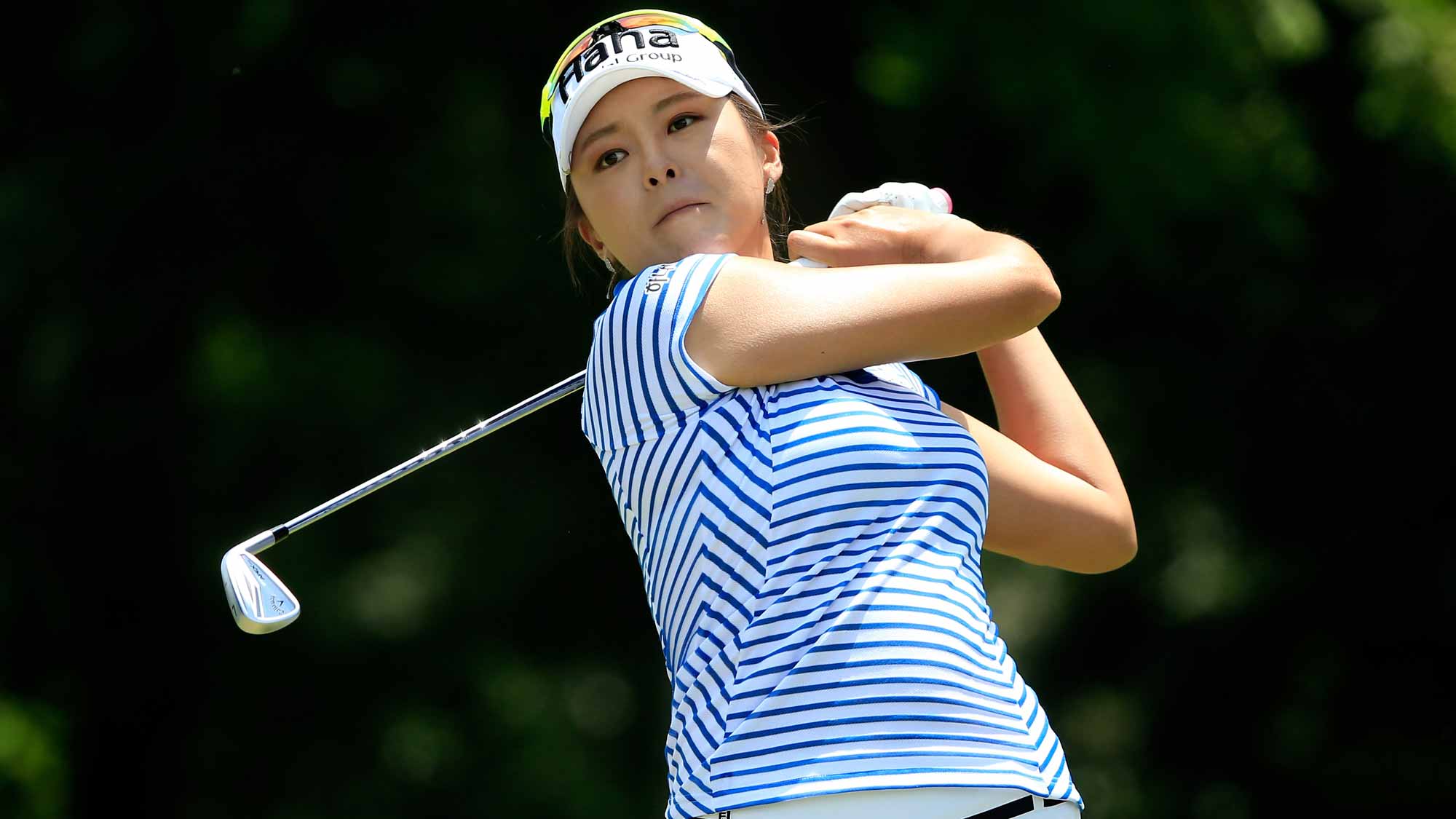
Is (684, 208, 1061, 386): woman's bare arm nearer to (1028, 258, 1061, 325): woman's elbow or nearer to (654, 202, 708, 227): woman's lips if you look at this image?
(1028, 258, 1061, 325): woman's elbow

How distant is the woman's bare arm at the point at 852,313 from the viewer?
1409 mm

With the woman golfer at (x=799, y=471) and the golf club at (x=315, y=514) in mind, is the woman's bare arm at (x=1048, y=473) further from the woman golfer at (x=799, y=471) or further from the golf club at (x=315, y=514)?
the golf club at (x=315, y=514)

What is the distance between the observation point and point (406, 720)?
12.6ft

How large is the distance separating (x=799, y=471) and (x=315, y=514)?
1.98 feet

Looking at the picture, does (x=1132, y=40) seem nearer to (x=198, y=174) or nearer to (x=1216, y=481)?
(x=1216, y=481)

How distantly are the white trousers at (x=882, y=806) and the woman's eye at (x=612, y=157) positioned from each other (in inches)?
26.3

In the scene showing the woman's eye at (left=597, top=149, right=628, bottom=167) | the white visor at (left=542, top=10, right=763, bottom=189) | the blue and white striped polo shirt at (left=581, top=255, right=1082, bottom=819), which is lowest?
the blue and white striped polo shirt at (left=581, top=255, right=1082, bottom=819)

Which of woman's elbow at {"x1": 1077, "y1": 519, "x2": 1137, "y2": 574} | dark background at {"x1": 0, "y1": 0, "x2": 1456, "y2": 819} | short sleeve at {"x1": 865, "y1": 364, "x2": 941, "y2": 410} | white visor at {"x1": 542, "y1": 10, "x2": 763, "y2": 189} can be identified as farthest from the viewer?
dark background at {"x1": 0, "y1": 0, "x2": 1456, "y2": 819}

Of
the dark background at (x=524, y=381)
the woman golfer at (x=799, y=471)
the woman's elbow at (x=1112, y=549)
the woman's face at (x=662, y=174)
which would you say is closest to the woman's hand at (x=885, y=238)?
the woman golfer at (x=799, y=471)

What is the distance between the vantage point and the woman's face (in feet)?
5.41

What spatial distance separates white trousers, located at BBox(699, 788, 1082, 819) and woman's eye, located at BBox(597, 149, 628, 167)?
67 centimetres

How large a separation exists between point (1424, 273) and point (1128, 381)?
733 millimetres

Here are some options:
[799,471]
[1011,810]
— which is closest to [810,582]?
[799,471]

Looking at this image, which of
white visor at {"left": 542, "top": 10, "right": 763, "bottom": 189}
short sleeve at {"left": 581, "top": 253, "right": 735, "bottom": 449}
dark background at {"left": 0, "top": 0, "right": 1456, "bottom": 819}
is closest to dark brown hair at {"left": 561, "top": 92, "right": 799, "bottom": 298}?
white visor at {"left": 542, "top": 10, "right": 763, "bottom": 189}
